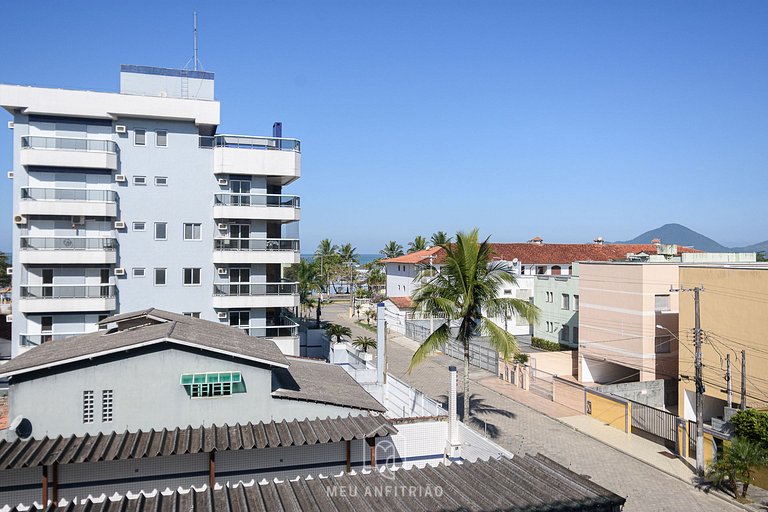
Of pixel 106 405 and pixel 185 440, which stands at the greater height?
pixel 106 405

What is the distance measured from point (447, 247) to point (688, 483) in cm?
1080

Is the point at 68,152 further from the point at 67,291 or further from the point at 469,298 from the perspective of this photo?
the point at 469,298

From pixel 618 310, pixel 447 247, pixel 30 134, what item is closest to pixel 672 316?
pixel 618 310

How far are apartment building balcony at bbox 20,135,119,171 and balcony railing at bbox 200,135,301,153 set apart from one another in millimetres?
4598

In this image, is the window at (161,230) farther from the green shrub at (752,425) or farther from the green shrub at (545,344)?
the green shrub at (752,425)

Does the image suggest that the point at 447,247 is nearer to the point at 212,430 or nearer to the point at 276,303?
the point at 212,430

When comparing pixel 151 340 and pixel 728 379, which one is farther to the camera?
pixel 728 379

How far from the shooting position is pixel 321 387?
1736 centimetres

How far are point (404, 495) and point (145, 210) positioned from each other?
23397mm

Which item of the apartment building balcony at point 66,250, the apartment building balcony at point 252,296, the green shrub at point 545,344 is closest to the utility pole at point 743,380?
the green shrub at point 545,344

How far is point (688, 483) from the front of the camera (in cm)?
1830

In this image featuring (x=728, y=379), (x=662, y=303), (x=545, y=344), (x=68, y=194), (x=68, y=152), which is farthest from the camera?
(x=545, y=344)

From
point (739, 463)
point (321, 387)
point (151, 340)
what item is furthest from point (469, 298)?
point (151, 340)

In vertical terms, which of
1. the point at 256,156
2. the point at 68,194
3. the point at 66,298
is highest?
the point at 256,156
